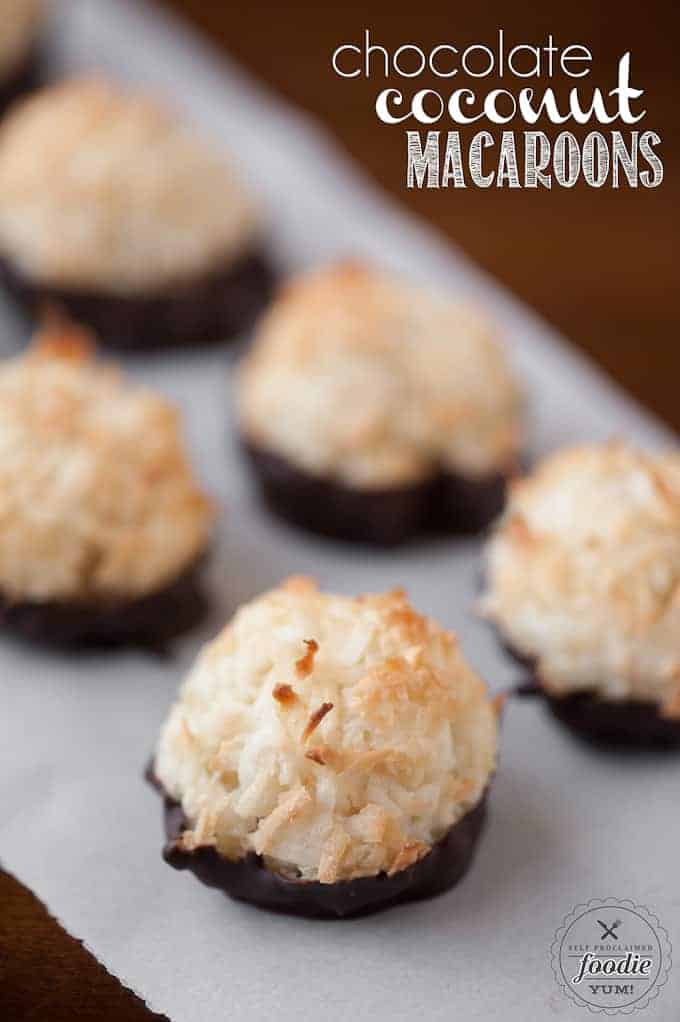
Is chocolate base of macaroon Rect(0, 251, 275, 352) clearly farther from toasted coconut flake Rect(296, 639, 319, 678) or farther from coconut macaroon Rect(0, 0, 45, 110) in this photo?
toasted coconut flake Rect(296, 639, 319, 678)

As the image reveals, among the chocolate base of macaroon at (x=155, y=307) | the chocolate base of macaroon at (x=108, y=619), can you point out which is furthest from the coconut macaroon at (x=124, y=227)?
the chocolate base of macaroon at (x=108, y=619)

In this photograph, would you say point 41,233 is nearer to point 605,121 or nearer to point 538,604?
point 605,121

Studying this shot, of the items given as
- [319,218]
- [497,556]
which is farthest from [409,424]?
[319,218]

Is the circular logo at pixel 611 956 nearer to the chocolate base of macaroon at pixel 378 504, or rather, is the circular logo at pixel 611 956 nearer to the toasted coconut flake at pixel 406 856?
the toasted coconut flake at pixel 406 856

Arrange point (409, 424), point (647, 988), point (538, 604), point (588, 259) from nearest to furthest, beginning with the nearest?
1. point (647, 988)
2. point (538, 604)
3. point (409, 424)
4. point (588, 259)

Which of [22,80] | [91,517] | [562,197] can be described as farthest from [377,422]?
[22,80]

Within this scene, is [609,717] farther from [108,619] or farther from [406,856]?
[108,619]
